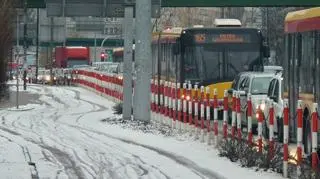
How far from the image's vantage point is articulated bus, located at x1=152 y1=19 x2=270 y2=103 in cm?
2836

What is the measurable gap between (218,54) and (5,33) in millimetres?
9508

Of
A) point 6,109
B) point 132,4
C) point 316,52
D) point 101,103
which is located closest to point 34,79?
point 101,103

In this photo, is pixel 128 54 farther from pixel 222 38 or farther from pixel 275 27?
pixel 275 27

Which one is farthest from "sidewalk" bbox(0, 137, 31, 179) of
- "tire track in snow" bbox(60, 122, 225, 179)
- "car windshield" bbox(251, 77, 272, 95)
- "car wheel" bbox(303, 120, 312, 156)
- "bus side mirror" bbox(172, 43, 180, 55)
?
"bus side mirror" bbox(172, 43, 180, 55)

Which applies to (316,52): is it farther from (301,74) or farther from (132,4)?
(132,4)

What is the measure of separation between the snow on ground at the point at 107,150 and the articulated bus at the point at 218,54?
302 centimetres

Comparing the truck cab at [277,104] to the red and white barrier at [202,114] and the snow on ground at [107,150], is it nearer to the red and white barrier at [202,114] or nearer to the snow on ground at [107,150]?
the red and white barrier at [202,114]

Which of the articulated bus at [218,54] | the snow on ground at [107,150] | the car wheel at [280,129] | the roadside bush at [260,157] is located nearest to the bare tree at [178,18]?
the articulated bus at [218,54]

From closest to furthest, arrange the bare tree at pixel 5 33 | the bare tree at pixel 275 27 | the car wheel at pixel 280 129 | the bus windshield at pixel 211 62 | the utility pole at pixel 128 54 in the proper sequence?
the car wheel at pixel 280 129 < the utility pole at pixel 128 54 < the bus windshield at pixel 211 62 < the bare tree at pixel 5 33 < the bare tree at pixel 275 27

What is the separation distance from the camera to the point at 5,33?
34.1 metres

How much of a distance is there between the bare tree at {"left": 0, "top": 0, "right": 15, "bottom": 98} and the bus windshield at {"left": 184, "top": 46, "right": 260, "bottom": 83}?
27.1 feet

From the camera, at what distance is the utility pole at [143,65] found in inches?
960

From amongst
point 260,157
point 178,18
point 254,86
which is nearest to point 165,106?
point 254,86

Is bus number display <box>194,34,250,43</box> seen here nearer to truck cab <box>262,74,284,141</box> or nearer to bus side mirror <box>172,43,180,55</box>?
bus side mirror <box>172,43,180,55</box>
